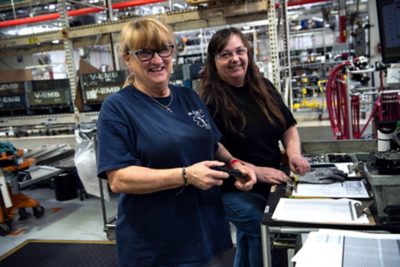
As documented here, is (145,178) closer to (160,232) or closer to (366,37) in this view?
(160,232)

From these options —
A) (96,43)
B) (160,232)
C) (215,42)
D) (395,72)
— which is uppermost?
(96,43)

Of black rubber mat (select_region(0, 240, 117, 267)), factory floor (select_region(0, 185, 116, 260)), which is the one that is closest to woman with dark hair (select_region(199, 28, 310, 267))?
black rubber mat (select_region(0, 240, 117, 267))

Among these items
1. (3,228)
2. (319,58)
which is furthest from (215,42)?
(319,58)

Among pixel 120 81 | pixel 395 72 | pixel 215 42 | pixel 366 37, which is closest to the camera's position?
pixel 215 42

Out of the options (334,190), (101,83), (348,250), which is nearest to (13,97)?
(101,83)

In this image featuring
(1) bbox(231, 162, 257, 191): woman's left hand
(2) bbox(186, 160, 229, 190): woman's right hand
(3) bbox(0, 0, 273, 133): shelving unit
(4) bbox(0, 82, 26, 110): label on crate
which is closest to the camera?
(2) bbox(186, 160, 229, 190): woman's right hand

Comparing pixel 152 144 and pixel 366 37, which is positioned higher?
pixel 366 37

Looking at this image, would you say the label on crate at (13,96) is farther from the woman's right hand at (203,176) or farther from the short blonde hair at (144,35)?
the woman's right hand at (203,176)

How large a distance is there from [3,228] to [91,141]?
49.7 inches

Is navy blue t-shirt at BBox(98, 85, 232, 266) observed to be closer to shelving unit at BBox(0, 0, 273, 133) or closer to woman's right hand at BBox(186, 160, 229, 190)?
woman's right hand at BBox(186, 160, 229, 190)

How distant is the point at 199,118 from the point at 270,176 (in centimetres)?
48

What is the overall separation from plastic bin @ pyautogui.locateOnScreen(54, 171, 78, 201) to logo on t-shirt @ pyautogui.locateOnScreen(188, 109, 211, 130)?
3306 millimetres

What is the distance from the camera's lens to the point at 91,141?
3150 mm

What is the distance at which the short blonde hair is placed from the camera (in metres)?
1.14
